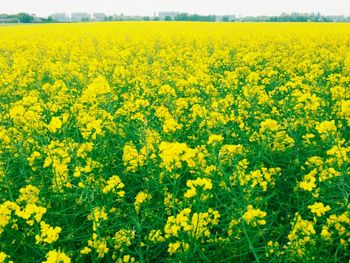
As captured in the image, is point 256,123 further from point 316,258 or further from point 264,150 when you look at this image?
point 316,258

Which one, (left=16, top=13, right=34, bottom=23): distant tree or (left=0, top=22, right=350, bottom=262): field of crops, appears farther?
(left=16, top=13, right=34, bottom=23): distant tree

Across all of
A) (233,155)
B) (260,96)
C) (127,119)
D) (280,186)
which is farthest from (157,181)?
(260,96)

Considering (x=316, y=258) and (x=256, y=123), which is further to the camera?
(x=256, y=123)

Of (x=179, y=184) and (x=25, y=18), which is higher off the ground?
(x=25, y=18)

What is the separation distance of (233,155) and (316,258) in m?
0.99

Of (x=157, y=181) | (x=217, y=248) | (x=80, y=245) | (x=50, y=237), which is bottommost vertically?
(x=80, y=245)

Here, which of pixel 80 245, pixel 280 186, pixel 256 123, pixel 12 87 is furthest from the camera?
pixel 12 87

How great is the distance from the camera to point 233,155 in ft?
9.41

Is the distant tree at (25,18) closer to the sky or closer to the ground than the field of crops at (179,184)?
closer to the sky

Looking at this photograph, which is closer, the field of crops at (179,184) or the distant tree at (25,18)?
the field of crops at (179,184)

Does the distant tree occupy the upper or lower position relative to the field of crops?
upper

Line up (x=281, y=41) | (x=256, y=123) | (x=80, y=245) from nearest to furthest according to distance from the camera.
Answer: (x=80, y=245)
(x=256, y=123)
(x=281, y=41)

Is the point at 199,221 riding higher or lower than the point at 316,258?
higher

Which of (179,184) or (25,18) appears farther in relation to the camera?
(25,18)
